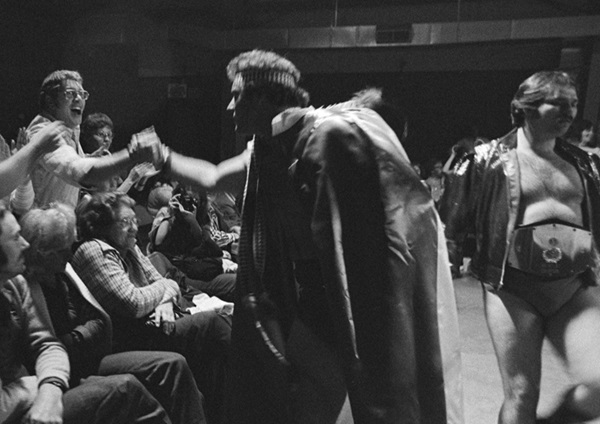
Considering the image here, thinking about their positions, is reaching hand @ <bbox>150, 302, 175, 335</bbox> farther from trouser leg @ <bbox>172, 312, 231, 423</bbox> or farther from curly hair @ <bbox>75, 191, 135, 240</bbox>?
curly hair @ <bbox>75, 191, 135, 240</bbox>

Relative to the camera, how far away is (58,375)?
80.6 inches

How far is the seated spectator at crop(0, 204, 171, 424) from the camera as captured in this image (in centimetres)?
193

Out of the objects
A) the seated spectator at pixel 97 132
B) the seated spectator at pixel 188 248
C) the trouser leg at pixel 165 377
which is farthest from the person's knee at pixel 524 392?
the seated spectator at pixel 97 132

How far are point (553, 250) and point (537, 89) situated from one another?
2.02ft

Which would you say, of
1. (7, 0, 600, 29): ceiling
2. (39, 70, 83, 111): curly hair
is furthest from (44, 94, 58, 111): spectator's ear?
(7, 0, 600, 29): ceiling

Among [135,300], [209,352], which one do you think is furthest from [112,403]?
[209,352]

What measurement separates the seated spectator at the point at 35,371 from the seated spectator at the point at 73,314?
0.09m

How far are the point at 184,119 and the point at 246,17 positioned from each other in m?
1.75

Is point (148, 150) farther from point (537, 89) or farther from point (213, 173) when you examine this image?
point (537, 89)

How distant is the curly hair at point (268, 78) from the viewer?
2.01m

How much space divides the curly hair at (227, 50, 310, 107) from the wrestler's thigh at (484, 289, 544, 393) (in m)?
1.09

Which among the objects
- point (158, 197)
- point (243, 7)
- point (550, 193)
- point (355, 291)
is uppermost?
point (243, 7)

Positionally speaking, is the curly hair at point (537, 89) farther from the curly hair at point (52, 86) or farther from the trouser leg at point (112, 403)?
the curly hair at point (52, 86)

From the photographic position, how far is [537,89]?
2.46m
